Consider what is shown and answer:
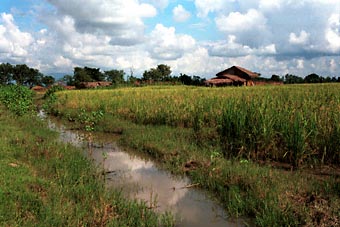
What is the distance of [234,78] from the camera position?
47.6 metres

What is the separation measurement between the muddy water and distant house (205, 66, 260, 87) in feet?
124

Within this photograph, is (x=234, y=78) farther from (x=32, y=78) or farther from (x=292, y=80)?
(x=32, y=78)

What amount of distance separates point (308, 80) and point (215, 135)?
163 feet

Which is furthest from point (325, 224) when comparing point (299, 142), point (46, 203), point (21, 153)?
point (21, 153)

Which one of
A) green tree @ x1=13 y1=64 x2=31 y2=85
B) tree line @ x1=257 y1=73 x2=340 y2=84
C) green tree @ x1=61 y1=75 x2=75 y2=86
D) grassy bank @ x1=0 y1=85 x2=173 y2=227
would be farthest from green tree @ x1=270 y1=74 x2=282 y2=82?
green tree @ x1=13 y1=64 x2=31 y2=85

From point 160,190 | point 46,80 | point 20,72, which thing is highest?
point 20,72

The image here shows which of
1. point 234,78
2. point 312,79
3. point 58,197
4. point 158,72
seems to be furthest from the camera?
point 158,72

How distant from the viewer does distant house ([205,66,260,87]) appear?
1821 inches

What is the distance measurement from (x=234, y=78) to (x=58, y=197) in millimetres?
44864

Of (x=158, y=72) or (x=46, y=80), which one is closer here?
(x=158, y=72)

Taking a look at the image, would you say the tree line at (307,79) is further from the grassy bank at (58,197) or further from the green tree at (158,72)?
the grassy bank at (58,197)

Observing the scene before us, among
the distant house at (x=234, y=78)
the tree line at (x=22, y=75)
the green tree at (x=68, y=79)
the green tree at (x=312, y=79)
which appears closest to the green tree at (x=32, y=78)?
the tree line at (x=22, y=75)

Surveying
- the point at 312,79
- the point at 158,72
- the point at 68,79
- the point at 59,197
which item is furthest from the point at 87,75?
the point at 59,197

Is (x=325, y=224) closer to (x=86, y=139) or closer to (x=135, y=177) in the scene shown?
(x=135, y=177)
